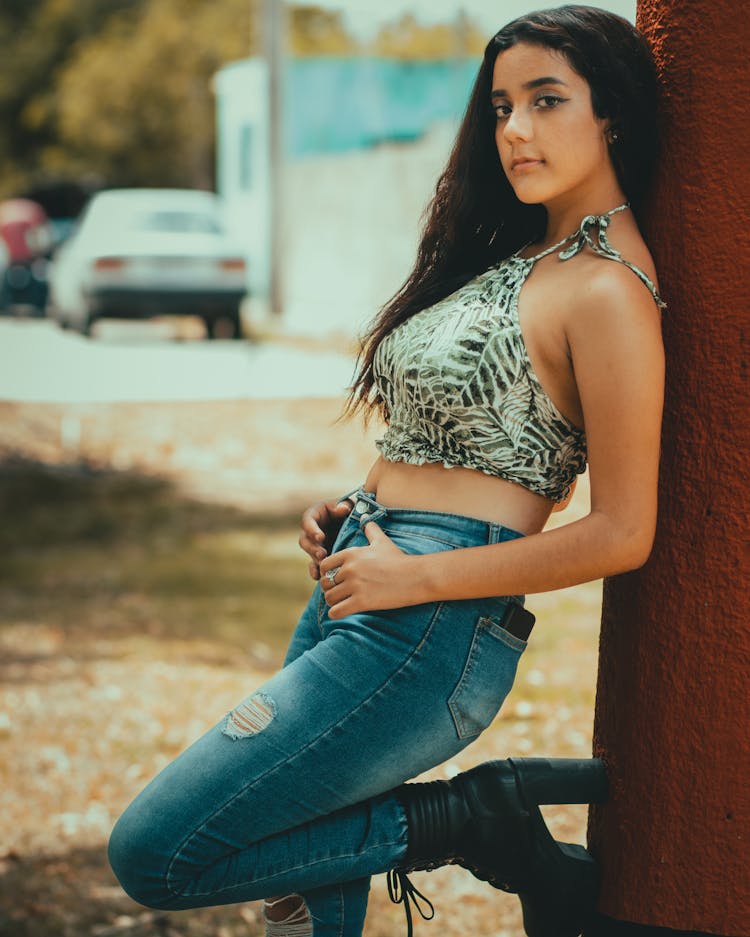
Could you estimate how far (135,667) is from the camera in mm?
6039

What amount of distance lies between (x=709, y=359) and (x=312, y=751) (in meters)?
0.88

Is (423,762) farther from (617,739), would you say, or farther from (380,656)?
(617,739)

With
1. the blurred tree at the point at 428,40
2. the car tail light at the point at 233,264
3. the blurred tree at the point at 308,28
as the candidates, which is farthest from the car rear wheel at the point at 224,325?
the blurred tree at the point at 308,28

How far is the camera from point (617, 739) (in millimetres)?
2262

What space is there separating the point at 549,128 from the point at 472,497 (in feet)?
1.99

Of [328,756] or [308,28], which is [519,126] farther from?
[308,28]

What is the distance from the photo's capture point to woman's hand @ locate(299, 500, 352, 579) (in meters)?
2.47

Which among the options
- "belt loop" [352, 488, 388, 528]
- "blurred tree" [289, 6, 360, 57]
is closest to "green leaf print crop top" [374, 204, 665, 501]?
"belt loop" [352, 488, 388, 528]

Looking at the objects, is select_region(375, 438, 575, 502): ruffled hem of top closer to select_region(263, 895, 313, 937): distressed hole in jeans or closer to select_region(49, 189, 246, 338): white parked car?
select_region(263, 895, 313, 937): distressed hole in jeans

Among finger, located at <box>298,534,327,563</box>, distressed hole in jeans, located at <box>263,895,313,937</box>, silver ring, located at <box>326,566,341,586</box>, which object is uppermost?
silver ring, located at <box>326,566,341,586</box>

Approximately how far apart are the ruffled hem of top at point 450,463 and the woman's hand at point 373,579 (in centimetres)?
14

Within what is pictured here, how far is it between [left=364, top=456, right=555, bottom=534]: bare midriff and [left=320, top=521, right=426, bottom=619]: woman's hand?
10 centimetres

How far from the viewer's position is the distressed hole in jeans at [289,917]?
221cm

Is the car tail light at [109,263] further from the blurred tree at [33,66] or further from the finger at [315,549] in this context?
the blurred tree at [33,66]
